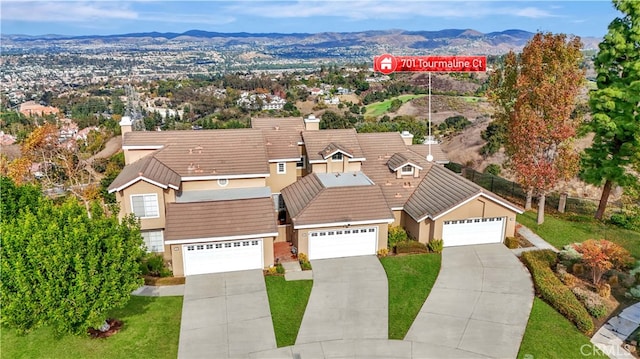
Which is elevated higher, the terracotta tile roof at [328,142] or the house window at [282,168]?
the terracotta tile roof at [328,142]

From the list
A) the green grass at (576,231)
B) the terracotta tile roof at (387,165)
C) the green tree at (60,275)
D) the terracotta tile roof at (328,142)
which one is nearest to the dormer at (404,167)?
the terracotta tile roof at (387,165)

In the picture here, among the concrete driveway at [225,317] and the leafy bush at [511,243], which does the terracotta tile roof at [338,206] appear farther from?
the leafy bush at [511,243]

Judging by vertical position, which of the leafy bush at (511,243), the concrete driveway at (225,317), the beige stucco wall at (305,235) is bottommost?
the concrete driveway at (225,317)

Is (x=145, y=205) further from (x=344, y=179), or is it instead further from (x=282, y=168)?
(x=344, y=179)

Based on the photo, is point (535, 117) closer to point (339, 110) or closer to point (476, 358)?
point (476, 358)

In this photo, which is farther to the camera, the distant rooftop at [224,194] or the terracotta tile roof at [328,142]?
the terracotta tile roof at [328,142]

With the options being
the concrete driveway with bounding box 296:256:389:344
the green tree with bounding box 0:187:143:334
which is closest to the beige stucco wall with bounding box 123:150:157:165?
the green tree with bounding box 0:187:143:334

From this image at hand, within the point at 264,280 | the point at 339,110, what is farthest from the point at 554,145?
the point at 339,110
